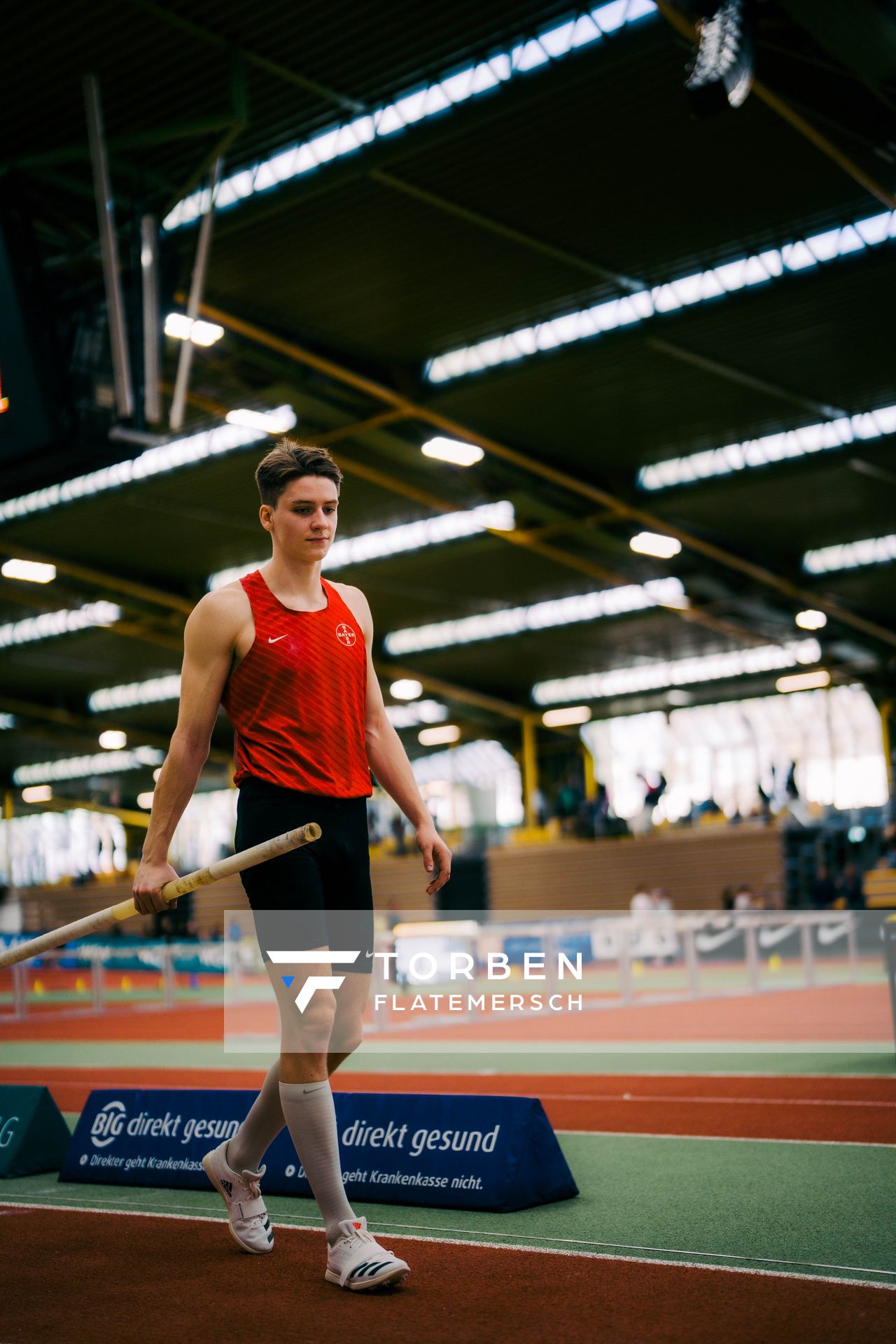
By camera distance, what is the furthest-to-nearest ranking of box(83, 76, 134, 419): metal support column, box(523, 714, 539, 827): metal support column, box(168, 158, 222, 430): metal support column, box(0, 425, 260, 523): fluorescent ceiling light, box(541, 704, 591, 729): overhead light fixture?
1. box(523, 714, 539, 827): metal support column
2. box(541, 704, 591, 729): overhead light fixture
3. box(0, 425, 260, 523): fluorescent ceiling light
4. box(168, 158, 222, 430): metal support column
5. box(83, 76, 134, 419): metal support column

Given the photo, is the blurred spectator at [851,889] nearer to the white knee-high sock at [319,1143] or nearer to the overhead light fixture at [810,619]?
the overhead light fixture at [810,619]

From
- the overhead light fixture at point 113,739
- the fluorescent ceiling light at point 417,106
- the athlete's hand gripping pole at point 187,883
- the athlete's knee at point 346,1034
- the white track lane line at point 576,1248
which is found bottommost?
the white track lane line at point 576,1248

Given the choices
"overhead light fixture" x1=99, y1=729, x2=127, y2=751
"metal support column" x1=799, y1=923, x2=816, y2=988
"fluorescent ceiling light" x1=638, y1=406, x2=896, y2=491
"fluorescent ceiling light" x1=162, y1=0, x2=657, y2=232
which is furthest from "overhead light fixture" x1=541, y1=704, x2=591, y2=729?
"fluorescent ceiling light" x1=162, y1=0, x2=657, y2=232

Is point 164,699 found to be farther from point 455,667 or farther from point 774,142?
point 774,142

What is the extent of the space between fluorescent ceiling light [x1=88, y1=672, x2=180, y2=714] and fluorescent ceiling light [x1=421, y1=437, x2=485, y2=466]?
60.7 feet

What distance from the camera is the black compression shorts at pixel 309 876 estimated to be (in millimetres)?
3676

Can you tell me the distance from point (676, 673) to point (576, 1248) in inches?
1390

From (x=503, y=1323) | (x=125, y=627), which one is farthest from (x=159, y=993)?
(x=503, y=1323)

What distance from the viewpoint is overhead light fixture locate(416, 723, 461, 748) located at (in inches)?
1754

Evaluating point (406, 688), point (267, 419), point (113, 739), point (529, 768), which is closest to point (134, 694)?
point (113, 739)

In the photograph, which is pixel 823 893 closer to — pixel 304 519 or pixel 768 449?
pixel 768 449

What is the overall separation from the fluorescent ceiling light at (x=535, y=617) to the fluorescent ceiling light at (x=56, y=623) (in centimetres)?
754

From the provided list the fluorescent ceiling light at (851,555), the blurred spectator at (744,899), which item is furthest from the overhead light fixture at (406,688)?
the fluorescent ceiling light at (851,555)

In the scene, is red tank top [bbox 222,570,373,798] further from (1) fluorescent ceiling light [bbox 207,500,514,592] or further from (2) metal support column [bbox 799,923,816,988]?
(1) fluorescent ceiling light [bbox 207,500,514,592]
